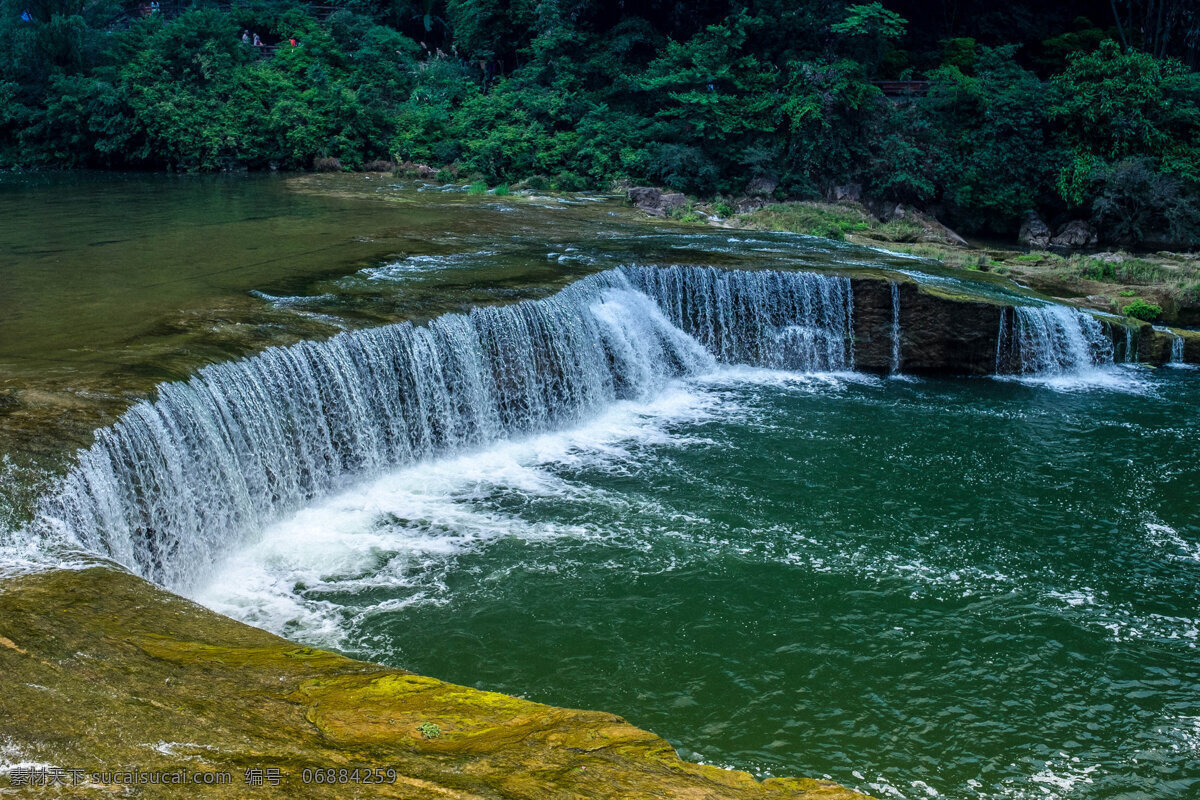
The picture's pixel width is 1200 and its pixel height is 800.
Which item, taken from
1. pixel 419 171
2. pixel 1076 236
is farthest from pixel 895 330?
pixel 419 171

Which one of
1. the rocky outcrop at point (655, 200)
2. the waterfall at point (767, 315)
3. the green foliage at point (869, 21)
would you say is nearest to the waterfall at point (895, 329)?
the waterfall at point (767, 315)

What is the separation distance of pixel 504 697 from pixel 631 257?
1192 centimetres

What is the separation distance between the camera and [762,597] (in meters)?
8.13

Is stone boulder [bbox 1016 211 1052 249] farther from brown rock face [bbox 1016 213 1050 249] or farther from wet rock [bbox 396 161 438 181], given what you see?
wet rock [bbox 396 161 438 181]

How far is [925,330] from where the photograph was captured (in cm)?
1527

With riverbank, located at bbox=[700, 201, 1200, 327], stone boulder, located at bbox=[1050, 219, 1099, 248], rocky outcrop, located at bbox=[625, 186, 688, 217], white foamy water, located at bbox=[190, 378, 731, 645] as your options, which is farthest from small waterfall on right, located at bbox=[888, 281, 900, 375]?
stone boulder, located at bbox=[1050, 219, 1099, 248]

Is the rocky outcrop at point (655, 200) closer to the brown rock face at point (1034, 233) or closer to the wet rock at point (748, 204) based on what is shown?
the wet rock at point (748, 204)

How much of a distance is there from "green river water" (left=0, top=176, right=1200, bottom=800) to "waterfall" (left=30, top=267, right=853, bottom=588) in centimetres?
34

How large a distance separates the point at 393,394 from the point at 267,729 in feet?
23.1

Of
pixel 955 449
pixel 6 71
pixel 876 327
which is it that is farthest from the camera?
pixel 6 71

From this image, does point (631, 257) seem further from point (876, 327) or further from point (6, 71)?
point (6, 71)

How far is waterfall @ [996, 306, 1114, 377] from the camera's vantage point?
602 inches

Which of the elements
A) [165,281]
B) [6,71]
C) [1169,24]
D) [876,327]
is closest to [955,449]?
[876,327]

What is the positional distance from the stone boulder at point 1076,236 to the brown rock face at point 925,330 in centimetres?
1092
